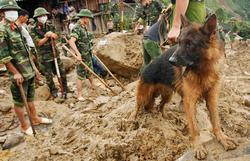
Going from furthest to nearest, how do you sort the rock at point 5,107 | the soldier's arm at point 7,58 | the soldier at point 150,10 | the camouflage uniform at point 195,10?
the soldier at point 150,10
the rock at point 5,107
the soldier's arm at point 7,58
the camouflage uniform at point 195,10

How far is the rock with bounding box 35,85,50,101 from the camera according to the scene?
8.62 meters

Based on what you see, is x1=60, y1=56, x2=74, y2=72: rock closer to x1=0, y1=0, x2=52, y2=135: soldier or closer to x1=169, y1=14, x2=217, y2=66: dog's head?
x1=0, y1=0, x2=52, y2=135: soldier

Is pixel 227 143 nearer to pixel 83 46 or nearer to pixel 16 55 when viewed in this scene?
pixel 16 55

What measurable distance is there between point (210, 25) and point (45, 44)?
566cm

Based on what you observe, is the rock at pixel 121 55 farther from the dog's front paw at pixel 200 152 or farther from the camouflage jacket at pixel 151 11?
the dog's front paw at pixel 200 152

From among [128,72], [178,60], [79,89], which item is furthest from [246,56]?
[178,60]

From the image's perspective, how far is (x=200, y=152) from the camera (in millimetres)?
3512

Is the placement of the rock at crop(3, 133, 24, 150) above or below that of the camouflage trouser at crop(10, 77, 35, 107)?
below

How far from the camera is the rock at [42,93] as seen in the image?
8617 mm

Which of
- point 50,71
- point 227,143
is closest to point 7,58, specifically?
point 50,71

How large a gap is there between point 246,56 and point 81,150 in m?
9.96

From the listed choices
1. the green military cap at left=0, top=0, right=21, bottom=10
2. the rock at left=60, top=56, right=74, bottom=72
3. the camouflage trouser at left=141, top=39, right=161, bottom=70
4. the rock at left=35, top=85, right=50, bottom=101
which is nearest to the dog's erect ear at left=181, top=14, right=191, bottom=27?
the camouflage trouser at left=141, top=39, right=161, bottom=70

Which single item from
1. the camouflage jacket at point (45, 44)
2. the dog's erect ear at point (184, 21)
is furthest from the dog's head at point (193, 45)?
the camouflage jacket at point (45, 44)

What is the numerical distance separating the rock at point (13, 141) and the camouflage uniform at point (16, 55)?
21.5 inches
